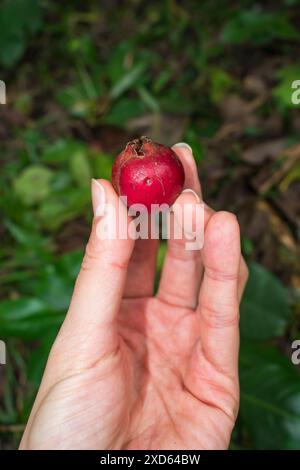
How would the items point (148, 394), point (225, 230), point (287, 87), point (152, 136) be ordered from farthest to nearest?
point (152, 136) → point (287, 87) → point (148, 394) → point (225, 230)

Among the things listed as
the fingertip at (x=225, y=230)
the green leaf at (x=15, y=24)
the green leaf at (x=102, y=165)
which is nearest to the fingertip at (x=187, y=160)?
the fingertip at (x=225, y=230)

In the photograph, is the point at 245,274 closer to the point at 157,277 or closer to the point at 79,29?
the point at 157,277

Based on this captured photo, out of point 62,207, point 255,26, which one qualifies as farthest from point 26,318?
point 255,26

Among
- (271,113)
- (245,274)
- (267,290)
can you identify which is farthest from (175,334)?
(271,113)

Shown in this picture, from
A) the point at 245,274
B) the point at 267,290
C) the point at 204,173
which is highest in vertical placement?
the point at 204,173

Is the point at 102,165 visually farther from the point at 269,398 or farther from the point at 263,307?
the point at 269,398

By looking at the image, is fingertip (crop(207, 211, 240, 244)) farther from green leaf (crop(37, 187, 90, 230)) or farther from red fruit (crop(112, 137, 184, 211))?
green leaf (crop(37, 187, 90, 230))

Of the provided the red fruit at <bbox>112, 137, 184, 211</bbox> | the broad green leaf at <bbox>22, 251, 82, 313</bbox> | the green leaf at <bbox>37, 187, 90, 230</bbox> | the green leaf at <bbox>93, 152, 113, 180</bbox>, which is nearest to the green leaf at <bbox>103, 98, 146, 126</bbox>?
the green leaf at <bbox>93, 152, 113, 180</bbox>
